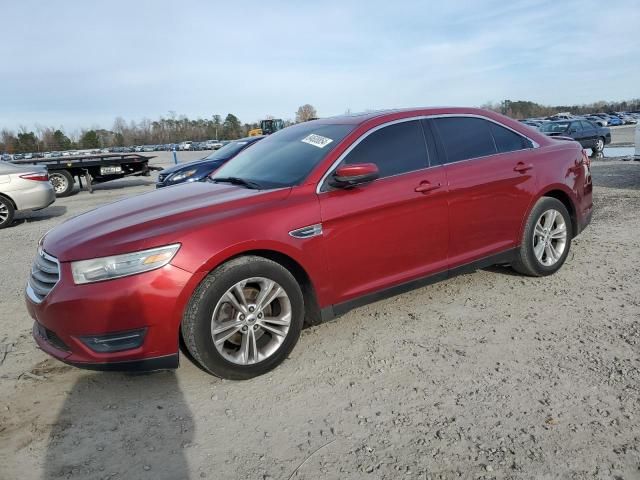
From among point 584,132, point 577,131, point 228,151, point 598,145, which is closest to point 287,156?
point 228,151

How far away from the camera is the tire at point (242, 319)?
286 cm

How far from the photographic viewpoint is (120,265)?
8.97 feet

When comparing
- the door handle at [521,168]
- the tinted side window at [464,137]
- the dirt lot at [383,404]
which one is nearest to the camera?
the dirt lot at [383,404]

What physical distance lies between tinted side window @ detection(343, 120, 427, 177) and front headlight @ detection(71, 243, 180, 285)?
1.49 metres

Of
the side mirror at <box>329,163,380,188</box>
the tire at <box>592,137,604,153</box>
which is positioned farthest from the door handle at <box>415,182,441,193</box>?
the tire at <box>592,137,604,153</box>

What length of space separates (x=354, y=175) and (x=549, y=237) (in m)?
2.35

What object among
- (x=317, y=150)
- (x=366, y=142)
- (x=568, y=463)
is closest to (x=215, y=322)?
(x=317, y=150)

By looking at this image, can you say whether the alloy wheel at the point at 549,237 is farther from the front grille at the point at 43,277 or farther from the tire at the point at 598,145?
the tire at the point at 598,145

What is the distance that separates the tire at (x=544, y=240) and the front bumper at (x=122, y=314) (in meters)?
3.02

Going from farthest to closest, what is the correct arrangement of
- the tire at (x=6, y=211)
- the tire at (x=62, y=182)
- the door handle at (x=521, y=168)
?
the tire at (x=62, y=182) → the tire at (x=6, y=211) → the door handle at (x=521, y=168)

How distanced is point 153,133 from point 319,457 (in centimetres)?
11432

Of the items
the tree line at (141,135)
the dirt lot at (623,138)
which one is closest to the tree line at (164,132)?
the tree line at (141,135)

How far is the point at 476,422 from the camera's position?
8.23 feet

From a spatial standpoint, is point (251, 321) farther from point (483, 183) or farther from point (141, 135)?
point (141, 135)
